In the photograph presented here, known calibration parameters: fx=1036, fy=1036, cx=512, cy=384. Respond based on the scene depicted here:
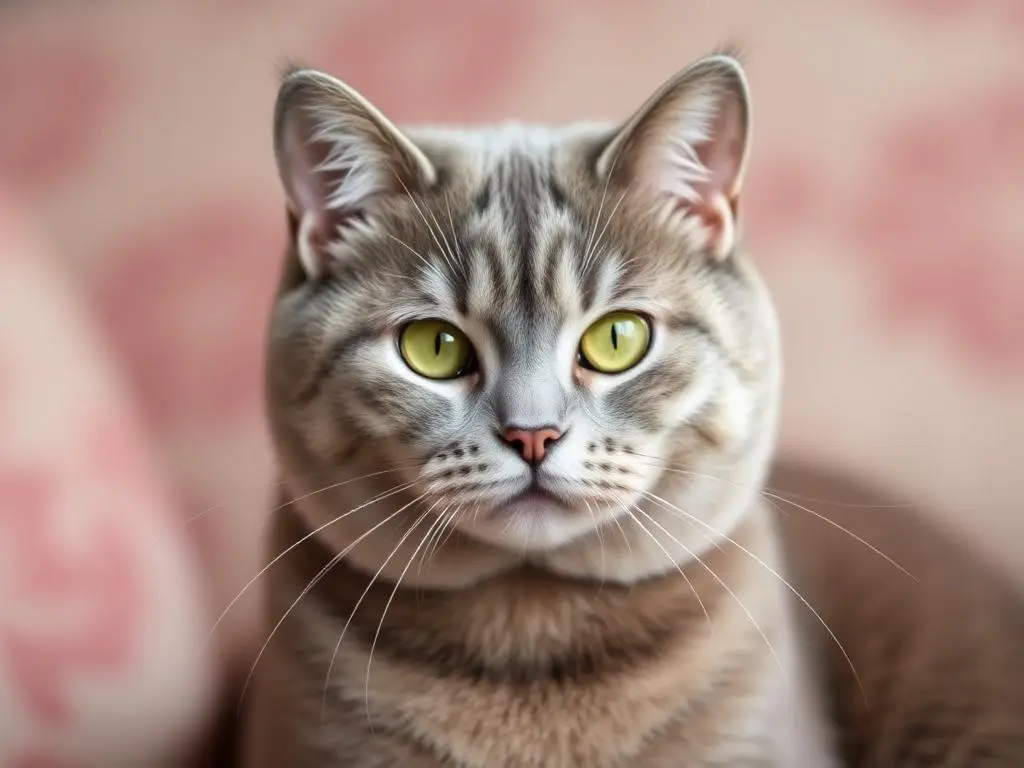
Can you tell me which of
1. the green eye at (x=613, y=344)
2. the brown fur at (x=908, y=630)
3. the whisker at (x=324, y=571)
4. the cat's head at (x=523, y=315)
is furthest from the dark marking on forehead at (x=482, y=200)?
the brown fur at (x=908, y=630)

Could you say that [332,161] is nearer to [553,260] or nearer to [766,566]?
[553,260]

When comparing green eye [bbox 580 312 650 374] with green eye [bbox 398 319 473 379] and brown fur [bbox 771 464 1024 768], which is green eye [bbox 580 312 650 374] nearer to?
green eye [bbox 398 319 473 379]

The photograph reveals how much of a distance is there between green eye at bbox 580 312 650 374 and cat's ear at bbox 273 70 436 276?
0.17 metres

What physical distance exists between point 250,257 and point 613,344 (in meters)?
0.62

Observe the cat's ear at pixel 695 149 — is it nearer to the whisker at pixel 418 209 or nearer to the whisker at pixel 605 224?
the whisker at pixel 605 224

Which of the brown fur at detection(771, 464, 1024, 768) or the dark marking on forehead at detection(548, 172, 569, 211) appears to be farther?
the brown fur at detection(771, 464, 1024, 768)

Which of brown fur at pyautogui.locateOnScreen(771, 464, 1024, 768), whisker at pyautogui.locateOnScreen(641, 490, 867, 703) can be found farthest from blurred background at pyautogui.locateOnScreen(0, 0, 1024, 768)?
whisker at pyautogui.locateOnScreen(641, 490, 867, 703)

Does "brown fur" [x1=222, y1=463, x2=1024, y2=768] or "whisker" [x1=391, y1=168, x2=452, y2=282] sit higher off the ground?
"whisker" [x1=391, y1=168, x2=452, y2=282]

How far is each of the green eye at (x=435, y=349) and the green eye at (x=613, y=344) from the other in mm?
85

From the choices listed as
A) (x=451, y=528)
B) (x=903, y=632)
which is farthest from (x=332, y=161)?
(x=903, y=632)

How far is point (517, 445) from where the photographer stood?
2.23 ft

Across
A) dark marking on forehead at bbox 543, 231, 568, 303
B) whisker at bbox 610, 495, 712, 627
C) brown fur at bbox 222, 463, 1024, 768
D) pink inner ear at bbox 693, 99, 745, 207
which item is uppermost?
pink inner ear at bbox 693, 99, 745, 207

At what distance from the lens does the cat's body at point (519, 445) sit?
0.71 metres

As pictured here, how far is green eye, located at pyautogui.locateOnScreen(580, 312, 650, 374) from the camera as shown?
0.74 meters
